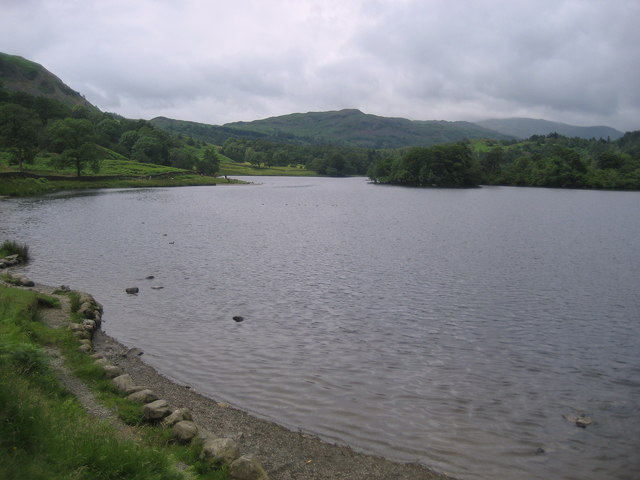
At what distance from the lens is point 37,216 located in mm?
64188

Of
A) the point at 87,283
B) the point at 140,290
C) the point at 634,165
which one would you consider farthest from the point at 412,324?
the point at 634,165

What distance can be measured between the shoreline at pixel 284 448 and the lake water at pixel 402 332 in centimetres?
58

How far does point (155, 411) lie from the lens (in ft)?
41.4

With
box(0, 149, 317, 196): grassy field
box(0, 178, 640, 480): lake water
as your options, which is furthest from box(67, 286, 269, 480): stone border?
box(0, 149, 317, 196): grassy field

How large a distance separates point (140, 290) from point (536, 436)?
23586mm

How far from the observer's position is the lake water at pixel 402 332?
14.1 meters

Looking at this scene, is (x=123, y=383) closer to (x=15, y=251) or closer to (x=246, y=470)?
(x=246, y=470)

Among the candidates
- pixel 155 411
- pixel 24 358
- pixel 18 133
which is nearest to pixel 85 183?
pixel 18 133

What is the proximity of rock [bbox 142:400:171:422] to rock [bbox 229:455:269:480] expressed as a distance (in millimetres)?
2989

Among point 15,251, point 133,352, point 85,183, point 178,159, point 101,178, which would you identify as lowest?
point 133,352

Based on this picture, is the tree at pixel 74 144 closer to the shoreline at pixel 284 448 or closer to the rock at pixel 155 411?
the shoreline at pixel 284 448

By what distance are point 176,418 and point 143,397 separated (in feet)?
6.00

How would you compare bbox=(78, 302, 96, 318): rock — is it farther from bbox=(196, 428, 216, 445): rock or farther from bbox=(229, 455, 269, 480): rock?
bbox=(229, 455, 269, 480): rock

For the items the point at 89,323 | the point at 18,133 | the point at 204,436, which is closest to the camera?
the point at 204,436
